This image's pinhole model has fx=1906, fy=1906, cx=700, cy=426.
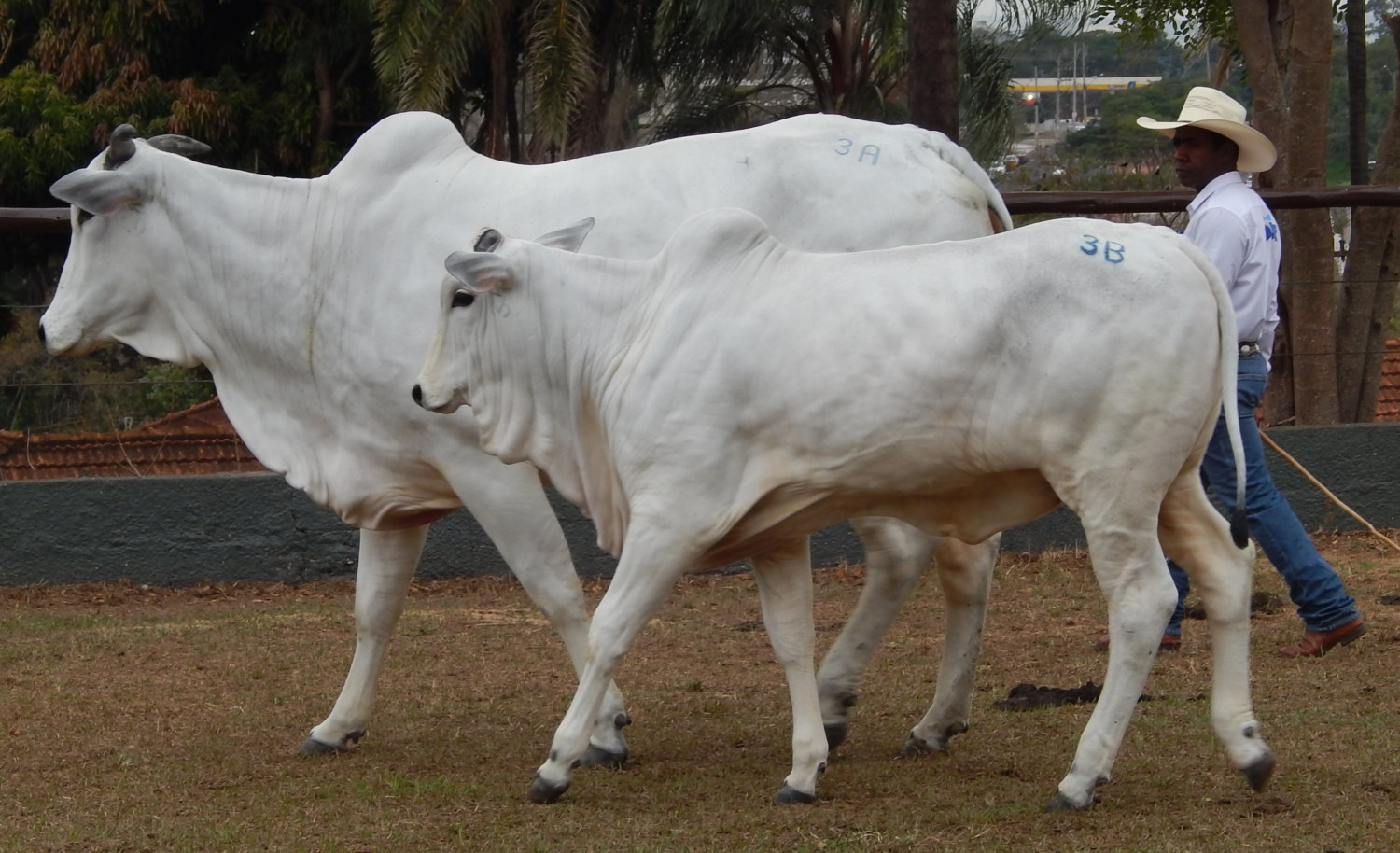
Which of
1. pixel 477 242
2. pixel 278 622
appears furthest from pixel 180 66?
pixel 477 242

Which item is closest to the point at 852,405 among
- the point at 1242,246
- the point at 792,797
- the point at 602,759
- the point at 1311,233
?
the point at 792,797

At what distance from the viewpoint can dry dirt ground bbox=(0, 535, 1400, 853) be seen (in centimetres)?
422

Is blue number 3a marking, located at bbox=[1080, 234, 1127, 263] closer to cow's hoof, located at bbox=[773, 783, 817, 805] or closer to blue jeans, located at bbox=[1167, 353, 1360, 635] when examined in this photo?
cow's hoof, located at bbox=[773, 783, 817, 805]

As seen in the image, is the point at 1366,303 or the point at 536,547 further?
the point at 1366,303

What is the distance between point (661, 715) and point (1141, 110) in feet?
128

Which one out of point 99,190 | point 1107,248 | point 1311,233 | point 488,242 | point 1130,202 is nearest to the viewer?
point 1107,248

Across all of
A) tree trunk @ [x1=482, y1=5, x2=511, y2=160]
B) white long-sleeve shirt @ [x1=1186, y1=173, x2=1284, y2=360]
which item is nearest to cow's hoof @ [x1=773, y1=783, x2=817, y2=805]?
white long-sleeve shirt @ [x1=1186, y1=173, x2=1284, y2=360]

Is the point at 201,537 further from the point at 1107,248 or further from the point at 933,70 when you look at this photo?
the point at 1107,248

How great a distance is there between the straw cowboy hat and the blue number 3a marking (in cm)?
192

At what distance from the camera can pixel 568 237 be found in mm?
4855

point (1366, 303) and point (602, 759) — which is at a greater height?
point (602, 759)

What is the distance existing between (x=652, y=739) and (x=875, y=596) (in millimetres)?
783

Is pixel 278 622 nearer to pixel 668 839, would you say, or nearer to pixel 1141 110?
pixel 668 839

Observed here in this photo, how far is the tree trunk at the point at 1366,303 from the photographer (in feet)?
34.2
